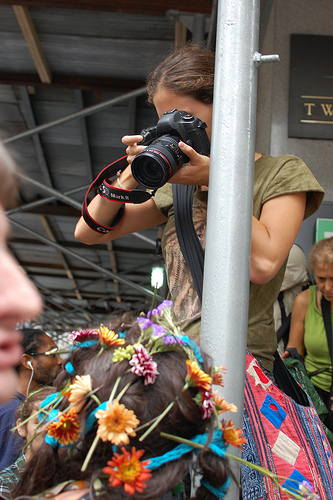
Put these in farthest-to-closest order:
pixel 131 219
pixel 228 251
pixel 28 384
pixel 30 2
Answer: pixel 30 2
pixel 28 384
pixel 131 219
pixel 228 251

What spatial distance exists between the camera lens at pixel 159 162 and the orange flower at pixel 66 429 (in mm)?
583

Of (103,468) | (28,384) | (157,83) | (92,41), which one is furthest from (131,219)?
(92,41)

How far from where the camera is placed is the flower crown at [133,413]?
800mm

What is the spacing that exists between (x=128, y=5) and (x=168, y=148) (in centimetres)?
298

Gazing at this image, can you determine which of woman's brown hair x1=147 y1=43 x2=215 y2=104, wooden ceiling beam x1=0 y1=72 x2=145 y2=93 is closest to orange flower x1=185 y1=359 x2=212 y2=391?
woman's brown hair x1=147 y1=43 x2=215 y2=104

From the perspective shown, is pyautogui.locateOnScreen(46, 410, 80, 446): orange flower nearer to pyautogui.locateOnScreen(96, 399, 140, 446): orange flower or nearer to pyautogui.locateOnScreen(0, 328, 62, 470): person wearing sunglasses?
pyautogui.locateOnScreen(96, 399, 140, 446): orange flower

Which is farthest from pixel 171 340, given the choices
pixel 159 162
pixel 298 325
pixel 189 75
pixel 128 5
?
pixel 128 5

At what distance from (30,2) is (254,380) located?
3.50 meters

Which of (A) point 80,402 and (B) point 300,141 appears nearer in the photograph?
(A) point 80,402

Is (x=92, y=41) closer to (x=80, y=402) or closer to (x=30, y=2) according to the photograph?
(x=30, y=2)

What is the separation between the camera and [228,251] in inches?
43.3

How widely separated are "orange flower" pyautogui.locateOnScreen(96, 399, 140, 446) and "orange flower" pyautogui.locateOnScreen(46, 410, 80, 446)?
0.06m

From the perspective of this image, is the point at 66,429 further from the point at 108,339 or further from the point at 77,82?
the point at 77,82

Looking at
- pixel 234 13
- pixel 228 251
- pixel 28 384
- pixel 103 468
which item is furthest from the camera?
pixel 28 384
